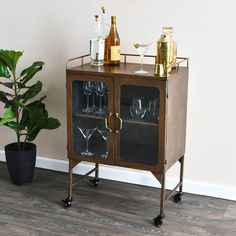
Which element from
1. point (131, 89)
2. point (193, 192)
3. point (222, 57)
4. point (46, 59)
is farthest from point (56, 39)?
point (193, 192)

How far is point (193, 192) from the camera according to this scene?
312 centimetres

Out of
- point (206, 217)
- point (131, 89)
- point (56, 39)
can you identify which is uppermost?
point (56, 39)

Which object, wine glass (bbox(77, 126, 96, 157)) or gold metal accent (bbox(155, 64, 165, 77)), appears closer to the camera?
gold metal accent (bbox(155, 64, 165, 77))

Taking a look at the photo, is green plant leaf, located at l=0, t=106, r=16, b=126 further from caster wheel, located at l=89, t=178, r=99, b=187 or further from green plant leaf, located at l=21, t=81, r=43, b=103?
caster wheel, located at l=89, t=178, r=99, b=187

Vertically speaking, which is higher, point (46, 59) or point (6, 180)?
point (46, 59)

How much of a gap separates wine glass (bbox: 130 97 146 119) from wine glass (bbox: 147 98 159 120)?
0.03 metres

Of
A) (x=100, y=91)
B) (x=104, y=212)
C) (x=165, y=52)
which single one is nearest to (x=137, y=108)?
(x=100, y=91)

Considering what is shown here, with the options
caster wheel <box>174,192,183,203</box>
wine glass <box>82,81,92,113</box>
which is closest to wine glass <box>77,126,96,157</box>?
wine glass <box>82,81,92,113</box>

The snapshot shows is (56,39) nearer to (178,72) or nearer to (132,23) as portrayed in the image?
(132,23)

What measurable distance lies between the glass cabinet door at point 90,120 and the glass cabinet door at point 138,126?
10 centimetres

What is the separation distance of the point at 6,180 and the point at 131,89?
48.4 inches

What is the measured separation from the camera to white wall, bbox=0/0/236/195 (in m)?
2.88

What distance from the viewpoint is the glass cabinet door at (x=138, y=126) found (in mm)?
2660

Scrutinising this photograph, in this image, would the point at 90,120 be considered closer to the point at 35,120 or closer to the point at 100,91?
the point at 100,91
